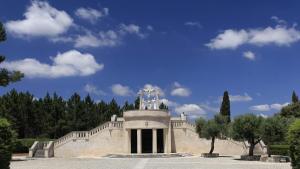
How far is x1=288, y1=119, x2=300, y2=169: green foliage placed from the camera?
855 inches

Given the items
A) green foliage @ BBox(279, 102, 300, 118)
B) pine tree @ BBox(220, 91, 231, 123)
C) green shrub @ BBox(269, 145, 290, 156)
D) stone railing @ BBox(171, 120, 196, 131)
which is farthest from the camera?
pine tree @ BBox(220, 91, 231, 123)

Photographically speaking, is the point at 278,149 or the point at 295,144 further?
the point at 278,149

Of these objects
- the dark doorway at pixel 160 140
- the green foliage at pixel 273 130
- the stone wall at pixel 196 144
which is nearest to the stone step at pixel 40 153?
the dark doorway at pixel 160 140

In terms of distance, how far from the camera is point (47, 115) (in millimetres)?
74500

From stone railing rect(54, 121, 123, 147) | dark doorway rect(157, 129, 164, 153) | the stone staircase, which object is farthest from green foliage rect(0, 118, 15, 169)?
dark doorway rect(157, 129, 164, 153)

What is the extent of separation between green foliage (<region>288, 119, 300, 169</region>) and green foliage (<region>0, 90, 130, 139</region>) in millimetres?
54345

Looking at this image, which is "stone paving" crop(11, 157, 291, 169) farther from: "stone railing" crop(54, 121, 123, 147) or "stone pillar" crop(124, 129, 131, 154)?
"stone railing" crop(54, 121, 123, 147)

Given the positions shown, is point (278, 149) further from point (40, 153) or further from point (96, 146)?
point (40, 153)

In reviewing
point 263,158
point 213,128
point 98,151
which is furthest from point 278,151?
point 98,151

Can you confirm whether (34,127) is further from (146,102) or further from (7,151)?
(7,151)

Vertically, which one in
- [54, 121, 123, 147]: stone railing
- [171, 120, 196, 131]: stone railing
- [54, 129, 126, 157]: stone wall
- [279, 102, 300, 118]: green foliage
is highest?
[279, 102, 300, 118]: green foliage

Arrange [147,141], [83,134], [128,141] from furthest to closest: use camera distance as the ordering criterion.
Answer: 1. [147,141]
2. [83,134]
3. [128,141]

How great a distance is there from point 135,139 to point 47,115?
61.8ft

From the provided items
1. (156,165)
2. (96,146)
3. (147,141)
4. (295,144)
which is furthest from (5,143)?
(147,141)
